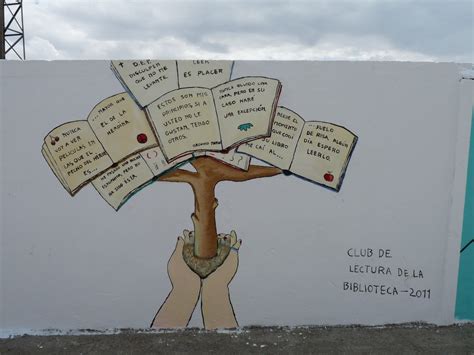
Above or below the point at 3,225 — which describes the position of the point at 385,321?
below

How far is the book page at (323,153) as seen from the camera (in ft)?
12.2

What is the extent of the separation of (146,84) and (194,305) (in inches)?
75.5

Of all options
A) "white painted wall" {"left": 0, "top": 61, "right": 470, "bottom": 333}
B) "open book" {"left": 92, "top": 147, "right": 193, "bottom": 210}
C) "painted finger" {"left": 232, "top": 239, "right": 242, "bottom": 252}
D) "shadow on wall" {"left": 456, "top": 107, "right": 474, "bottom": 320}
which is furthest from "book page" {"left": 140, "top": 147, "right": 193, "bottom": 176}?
"shadow on wall" {"left": 456, "top": 107, "right": 474, "bottom": 320}

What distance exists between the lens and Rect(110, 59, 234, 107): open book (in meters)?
3.62

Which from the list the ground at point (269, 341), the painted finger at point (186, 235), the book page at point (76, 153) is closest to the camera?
the ground at point (269, 341)

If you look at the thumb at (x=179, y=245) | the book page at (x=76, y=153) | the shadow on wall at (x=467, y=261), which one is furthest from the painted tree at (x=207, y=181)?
the shadow on wall at (x=467, y=261)

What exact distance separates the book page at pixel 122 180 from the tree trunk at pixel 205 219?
439 millimetres

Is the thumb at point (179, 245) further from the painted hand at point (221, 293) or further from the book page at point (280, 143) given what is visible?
the book page at point (280, 143)

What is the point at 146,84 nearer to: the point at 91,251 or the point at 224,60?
the point at 224,60

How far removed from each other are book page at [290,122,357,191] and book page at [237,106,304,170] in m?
0.05

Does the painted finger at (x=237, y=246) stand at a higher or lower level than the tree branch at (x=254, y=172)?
lower

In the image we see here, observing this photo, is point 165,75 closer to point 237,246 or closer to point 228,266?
point 237,246

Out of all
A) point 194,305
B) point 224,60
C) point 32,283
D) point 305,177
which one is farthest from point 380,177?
point 32,283

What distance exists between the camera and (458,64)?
3.71m
